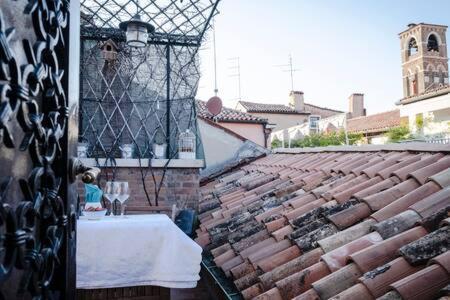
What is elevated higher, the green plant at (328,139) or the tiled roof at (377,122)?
the tiled roof at (377,122)

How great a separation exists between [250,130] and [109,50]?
887 centimetres

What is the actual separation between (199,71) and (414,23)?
3154cm

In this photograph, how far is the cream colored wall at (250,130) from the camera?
42.9 ft

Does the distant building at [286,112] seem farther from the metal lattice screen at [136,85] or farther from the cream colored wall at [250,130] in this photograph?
the metal lattice screen at [136,85]

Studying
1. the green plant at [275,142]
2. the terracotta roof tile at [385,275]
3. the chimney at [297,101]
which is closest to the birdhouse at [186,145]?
the terracotta roof tile at [385,275]

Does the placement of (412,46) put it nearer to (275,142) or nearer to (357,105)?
(357,105)

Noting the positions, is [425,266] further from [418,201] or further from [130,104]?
[130,104]

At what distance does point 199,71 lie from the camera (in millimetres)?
5195

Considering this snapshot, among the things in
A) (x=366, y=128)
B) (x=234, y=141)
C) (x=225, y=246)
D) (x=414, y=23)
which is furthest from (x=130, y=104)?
(x=414, y=23)

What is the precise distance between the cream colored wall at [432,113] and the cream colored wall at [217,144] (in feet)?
41.8

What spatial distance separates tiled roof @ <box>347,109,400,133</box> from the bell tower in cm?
817

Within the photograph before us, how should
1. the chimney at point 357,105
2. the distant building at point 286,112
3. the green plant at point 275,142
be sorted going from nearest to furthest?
the green plant at point 275,142 → the distant building at point 286,112 → the chimney at point 357,105

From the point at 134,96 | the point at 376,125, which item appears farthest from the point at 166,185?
the point at 376,125

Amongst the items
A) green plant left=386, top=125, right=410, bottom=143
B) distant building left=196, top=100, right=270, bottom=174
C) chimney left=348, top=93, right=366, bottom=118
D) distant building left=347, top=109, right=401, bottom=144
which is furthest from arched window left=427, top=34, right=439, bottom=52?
distant building left=196, top=100, right=270, bottom=174
